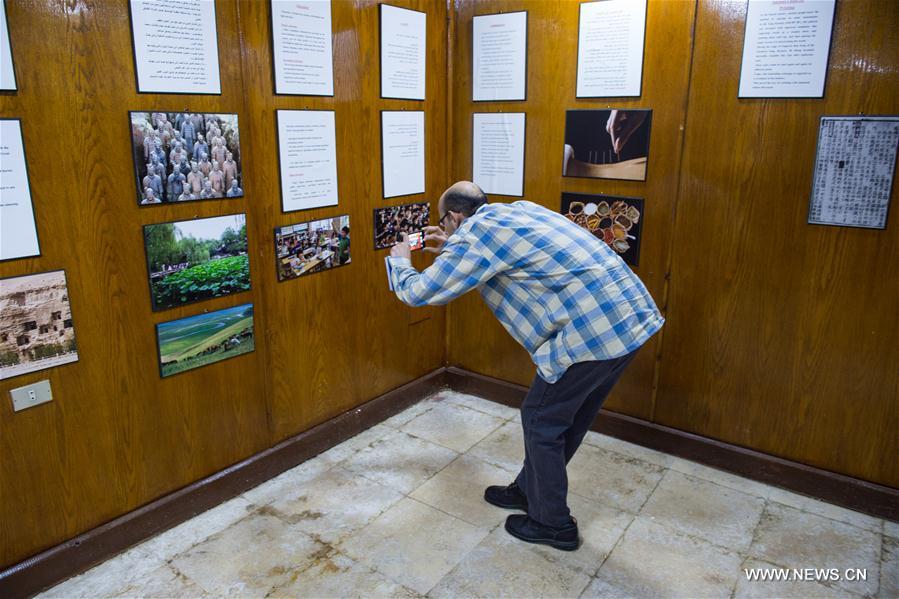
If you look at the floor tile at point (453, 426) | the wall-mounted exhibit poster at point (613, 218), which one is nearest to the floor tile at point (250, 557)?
the floor tile at point (453, 426)

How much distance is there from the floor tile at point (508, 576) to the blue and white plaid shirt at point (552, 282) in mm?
779

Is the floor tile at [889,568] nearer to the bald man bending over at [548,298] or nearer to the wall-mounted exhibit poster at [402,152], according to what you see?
the bald man bending over at [548,298]

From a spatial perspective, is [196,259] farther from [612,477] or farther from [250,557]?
[612,477]

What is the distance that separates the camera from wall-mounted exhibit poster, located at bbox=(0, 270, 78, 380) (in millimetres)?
2180

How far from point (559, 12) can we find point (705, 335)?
1.93 meters

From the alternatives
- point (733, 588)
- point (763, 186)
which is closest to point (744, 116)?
point (763, 186)

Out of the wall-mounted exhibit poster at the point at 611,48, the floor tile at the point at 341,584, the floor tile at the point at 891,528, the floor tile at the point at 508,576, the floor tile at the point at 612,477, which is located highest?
the wall-mounted exhibit poster at the point at 611,48

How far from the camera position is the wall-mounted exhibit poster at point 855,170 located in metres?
2.71

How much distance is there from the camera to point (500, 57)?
3.72 meters

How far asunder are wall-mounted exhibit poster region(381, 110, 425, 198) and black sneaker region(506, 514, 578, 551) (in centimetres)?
195

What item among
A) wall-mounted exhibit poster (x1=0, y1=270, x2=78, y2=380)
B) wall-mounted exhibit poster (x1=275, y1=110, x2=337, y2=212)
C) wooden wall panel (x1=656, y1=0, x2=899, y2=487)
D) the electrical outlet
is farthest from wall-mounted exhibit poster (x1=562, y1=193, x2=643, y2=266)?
the electrical outlet

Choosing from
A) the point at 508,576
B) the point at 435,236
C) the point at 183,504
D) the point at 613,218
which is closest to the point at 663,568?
the point at 508,576

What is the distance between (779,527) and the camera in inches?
112

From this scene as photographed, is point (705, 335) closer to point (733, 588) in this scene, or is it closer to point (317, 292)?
point (733, 588)
